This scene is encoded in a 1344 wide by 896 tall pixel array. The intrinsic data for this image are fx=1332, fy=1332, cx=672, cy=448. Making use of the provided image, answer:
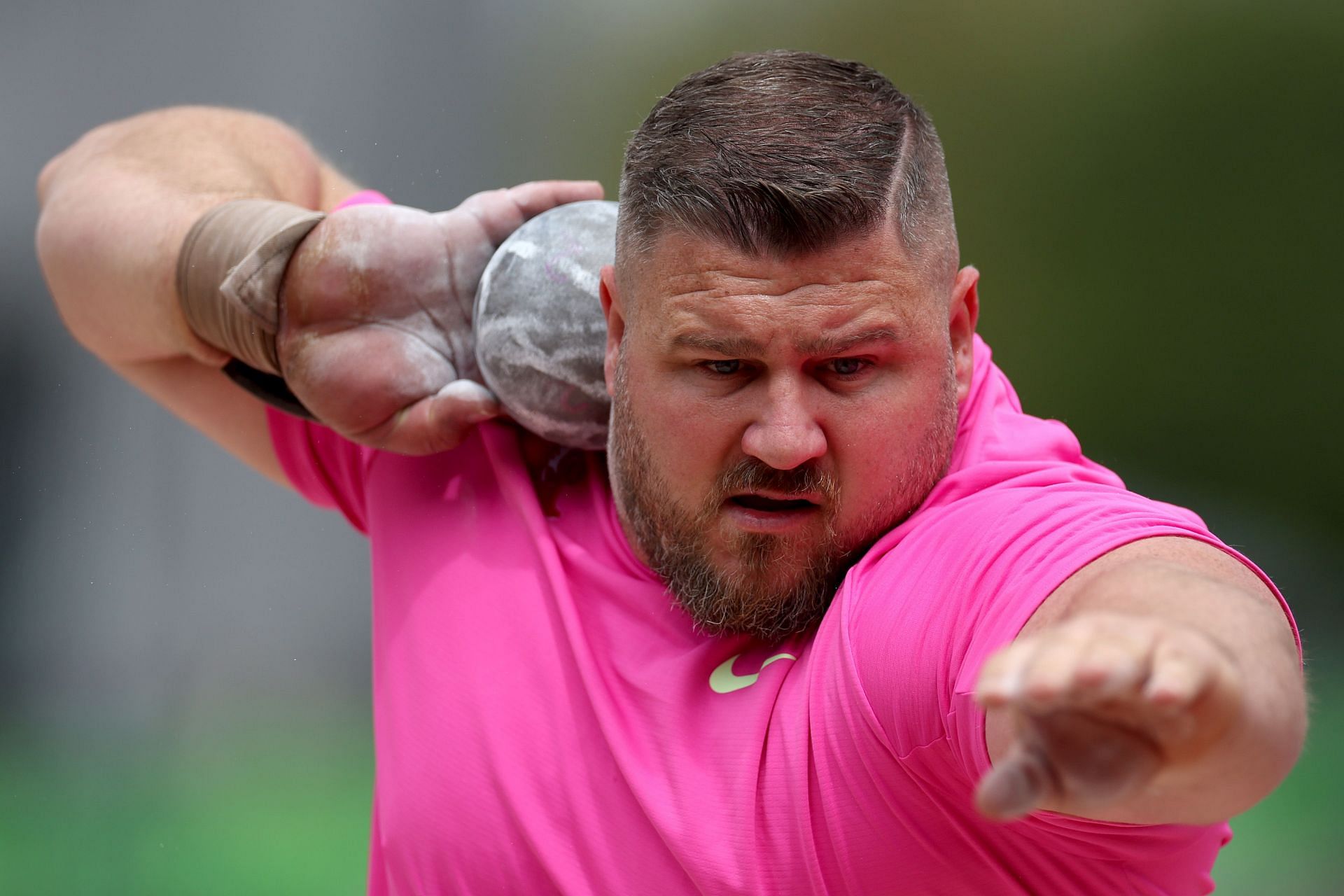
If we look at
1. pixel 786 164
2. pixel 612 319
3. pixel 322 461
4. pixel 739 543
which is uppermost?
pixel 786 164

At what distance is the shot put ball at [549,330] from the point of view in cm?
98

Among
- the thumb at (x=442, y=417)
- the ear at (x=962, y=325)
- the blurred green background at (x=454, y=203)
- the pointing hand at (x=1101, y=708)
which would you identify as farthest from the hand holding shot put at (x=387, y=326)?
the pointing hand at (x=1101, y=708)

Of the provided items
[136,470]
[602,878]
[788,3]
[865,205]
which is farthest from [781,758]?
[788,3]

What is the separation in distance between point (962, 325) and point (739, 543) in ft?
0.72

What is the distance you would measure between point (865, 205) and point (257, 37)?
1.26 metres

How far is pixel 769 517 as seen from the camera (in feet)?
2.78

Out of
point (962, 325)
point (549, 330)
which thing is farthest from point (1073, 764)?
point (549, 330)

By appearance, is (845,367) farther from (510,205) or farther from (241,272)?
(241,272)

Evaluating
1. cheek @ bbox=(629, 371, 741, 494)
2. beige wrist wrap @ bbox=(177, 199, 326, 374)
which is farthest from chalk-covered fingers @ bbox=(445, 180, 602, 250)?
cheek @ bbox=(629, 371, 741, 494)

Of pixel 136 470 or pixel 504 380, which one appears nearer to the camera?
pixel 504 380

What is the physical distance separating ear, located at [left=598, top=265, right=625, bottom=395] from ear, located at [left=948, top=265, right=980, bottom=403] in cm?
23

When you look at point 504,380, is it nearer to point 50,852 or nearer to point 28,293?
point 28,293

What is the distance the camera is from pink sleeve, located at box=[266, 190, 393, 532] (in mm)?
1178

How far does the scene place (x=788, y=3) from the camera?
2135 mm
